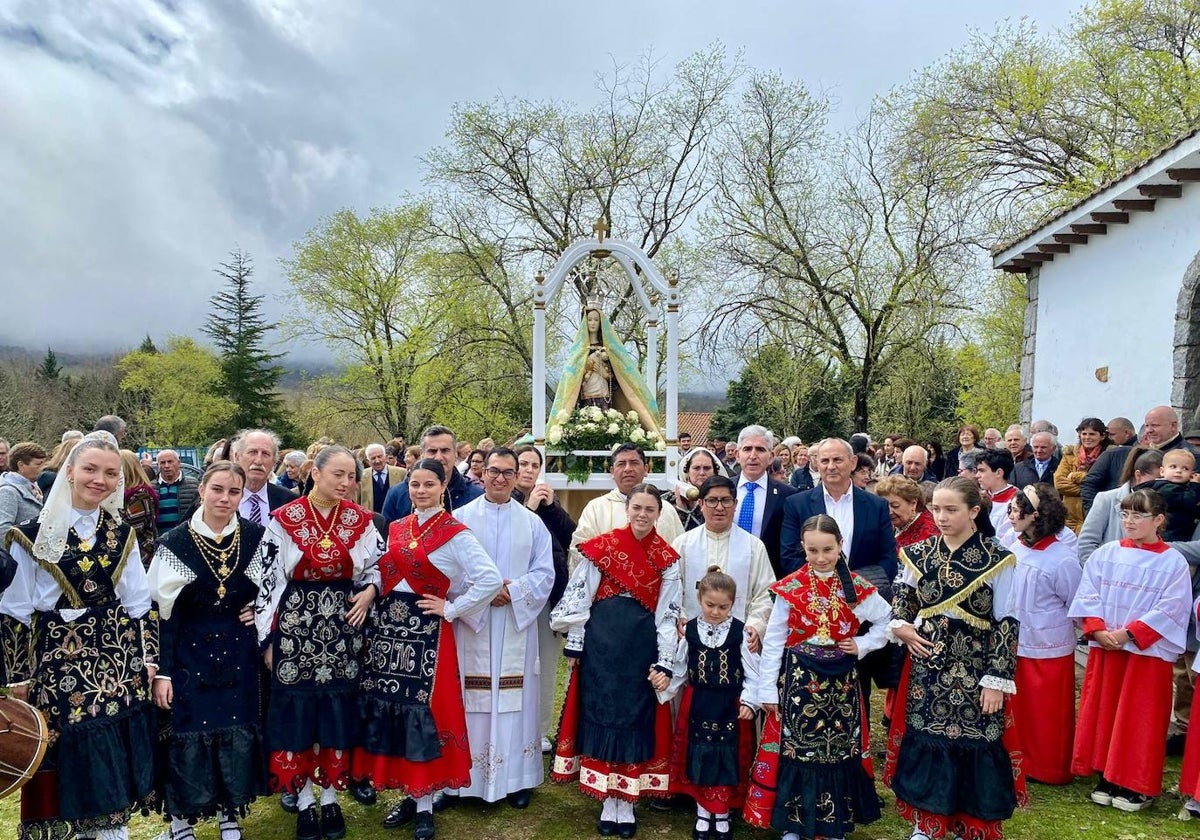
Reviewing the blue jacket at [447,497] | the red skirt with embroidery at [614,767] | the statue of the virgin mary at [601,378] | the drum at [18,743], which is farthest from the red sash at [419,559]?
the statue of the virgin mary at [601,378]

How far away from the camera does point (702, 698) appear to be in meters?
4.32

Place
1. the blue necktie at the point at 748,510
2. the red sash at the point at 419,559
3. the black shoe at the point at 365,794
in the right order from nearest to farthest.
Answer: the red sash at the point at 419,559, the black shoe at the point at 365,794, the blue necktie at the point at 748,510

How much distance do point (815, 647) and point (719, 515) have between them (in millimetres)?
831

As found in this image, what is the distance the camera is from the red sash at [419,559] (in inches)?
171

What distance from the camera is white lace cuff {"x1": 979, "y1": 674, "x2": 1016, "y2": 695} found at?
394 centimetres

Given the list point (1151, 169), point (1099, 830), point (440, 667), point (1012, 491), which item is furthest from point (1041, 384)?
point (440, 667)

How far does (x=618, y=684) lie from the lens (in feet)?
14.2

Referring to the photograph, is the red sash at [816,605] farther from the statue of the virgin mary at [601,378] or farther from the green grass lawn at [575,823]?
the statue of the virgin mary at [601,378]

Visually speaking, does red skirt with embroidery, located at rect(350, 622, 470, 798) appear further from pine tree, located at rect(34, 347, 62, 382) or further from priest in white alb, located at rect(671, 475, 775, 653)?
pine tree, located at rect(34, 347, 62, 382)

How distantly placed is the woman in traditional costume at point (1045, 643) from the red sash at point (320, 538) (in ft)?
13.1

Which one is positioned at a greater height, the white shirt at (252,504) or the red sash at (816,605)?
the white shirt at (252,504)

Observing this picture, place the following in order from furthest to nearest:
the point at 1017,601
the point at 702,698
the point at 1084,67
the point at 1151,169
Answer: the point at 1084,67, the point at 1151,169, the point at 1017,601, the point at 702,698

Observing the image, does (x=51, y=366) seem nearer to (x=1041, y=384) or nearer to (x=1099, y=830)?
(x=1041, y=384)

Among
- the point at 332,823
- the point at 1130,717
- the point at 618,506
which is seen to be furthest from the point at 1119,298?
the point at 332,823
